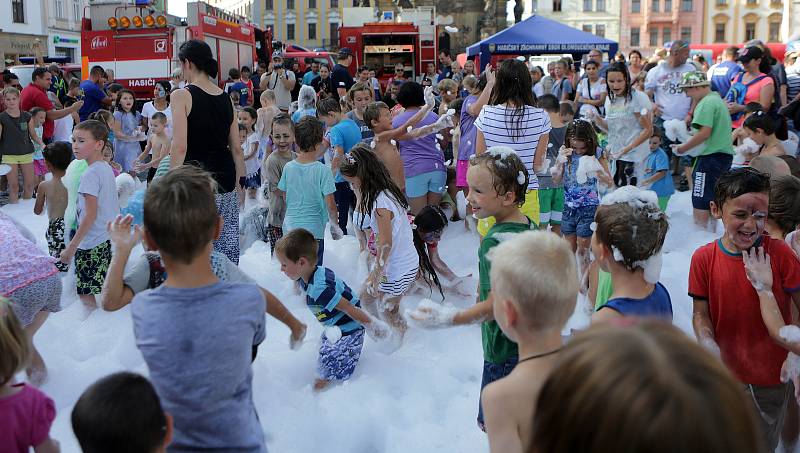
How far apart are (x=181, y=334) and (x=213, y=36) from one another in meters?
12.6

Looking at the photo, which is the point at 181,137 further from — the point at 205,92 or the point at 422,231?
the point at 422,231

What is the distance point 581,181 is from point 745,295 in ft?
8.09

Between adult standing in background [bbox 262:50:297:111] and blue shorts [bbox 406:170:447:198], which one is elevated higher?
adult standing in background [bbox 262:50:297:111]

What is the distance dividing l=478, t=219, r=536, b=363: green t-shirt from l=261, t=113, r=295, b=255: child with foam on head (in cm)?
307

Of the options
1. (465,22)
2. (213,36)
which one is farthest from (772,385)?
(465,22)

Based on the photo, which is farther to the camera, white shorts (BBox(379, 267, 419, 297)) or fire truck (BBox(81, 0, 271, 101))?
fire truck (BBox(81, 0, 271, 101))

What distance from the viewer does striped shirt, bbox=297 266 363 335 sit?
3.67 meters

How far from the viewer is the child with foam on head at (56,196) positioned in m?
5.11

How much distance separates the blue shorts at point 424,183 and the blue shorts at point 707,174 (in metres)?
2.29

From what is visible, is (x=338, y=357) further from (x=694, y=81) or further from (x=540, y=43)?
(x=540, y=43)

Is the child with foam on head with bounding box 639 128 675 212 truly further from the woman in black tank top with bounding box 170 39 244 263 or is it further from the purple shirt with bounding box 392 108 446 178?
the woman in black tank top with bounding box 170 39 244 263

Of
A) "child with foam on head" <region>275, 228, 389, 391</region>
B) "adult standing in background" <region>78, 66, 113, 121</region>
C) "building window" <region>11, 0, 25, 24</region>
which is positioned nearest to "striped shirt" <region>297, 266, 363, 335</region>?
"child with foam on head" <region>275, 228, 389, 391</region>

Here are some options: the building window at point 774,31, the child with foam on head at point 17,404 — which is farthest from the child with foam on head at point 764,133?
the building window at point 774,31

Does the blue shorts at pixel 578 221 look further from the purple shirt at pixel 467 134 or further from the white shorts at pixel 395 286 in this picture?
the white shorts at pixel 395 286
